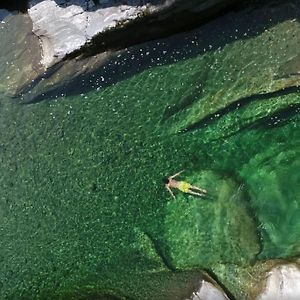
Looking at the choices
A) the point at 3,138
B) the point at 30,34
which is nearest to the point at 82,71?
the point at 30,34

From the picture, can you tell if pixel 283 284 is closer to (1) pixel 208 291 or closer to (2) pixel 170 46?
(1) pixel 208 291

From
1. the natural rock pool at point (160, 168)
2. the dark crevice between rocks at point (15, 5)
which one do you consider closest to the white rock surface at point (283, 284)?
the natural rock pool at point (160, 168)

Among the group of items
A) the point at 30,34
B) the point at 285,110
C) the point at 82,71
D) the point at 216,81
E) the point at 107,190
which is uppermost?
the point at 30,34

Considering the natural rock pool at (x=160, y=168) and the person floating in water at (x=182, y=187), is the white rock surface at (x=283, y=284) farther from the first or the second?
the person floating in water at (x=182, y=187)

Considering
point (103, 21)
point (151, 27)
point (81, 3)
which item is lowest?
point (151, 27)

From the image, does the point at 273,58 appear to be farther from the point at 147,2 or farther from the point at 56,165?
the point at 56,165

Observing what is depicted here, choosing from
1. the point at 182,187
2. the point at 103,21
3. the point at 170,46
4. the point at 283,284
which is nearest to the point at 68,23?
the point at 103,21
